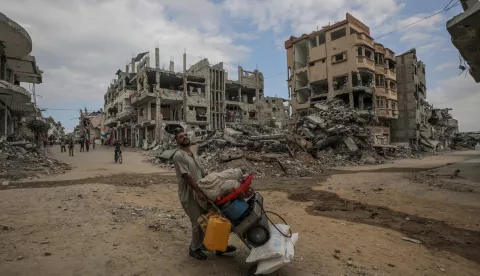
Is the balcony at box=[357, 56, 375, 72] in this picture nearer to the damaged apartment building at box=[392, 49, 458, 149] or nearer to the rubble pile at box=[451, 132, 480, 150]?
the damaged apartment building at box=[392, 49, 458, 149]

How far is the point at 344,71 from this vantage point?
3275 cm

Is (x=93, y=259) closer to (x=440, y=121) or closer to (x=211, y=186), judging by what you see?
(x=211, y=186)

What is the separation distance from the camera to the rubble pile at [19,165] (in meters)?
11.5

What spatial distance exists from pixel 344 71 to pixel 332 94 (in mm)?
3118

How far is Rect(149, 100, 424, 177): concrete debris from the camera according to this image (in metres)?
15.0

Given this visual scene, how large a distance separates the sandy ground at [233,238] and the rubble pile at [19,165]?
484cm

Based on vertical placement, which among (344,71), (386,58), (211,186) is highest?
(386,58)

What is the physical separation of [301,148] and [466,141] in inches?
2159

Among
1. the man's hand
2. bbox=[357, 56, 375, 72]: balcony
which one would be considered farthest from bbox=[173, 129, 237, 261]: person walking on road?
bbox=[357, 56, 375, 72]: balcony

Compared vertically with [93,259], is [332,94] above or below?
above

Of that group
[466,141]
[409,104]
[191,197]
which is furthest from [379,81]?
[191,197]

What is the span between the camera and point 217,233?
2.79m

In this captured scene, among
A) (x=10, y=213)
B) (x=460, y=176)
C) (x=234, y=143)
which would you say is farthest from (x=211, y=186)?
(x=234, y=143)

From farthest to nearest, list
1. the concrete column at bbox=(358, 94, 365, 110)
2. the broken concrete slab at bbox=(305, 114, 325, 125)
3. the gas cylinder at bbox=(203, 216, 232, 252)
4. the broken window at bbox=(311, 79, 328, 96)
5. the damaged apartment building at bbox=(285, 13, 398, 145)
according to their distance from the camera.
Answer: the broken window at bbox=(311, 79, 328, 96) < the concrete column at bbox=(358, 94, 365, 110) < the damaged apartment building at bbox=(285, 13, 398, 145) < the broken concrete slab at bbox=(305, 114, 325, 125) < the gas cylinder at bbox=(203, 216, 232, 252)
